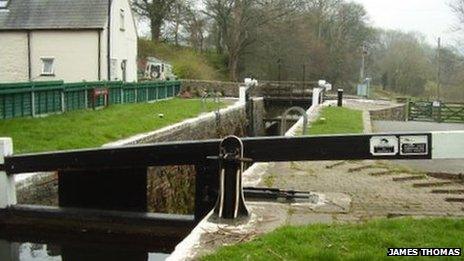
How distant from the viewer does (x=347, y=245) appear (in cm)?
446

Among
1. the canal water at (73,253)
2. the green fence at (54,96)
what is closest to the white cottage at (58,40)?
the green fence at (54,96)

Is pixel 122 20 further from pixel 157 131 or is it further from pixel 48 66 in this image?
pixel 157 131

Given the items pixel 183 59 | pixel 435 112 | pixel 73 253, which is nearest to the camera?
pixel 73 253

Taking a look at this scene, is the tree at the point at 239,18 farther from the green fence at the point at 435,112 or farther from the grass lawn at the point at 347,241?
the grass lawn at the point at 347,241

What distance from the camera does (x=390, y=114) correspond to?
31.8m

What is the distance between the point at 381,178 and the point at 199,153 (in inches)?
122

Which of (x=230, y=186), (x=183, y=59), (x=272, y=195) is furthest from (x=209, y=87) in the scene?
(x=230, y=186)

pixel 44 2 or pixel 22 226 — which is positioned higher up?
pixel 44 2

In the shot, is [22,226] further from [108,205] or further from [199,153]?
[199,153]

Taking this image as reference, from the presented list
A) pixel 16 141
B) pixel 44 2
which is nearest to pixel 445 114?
pixel 44 2

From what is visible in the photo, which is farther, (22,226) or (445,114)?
(445,114)

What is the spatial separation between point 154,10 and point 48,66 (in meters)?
19.5

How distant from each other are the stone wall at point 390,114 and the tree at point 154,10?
71.3 feet

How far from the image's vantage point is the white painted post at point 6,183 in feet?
22.2
